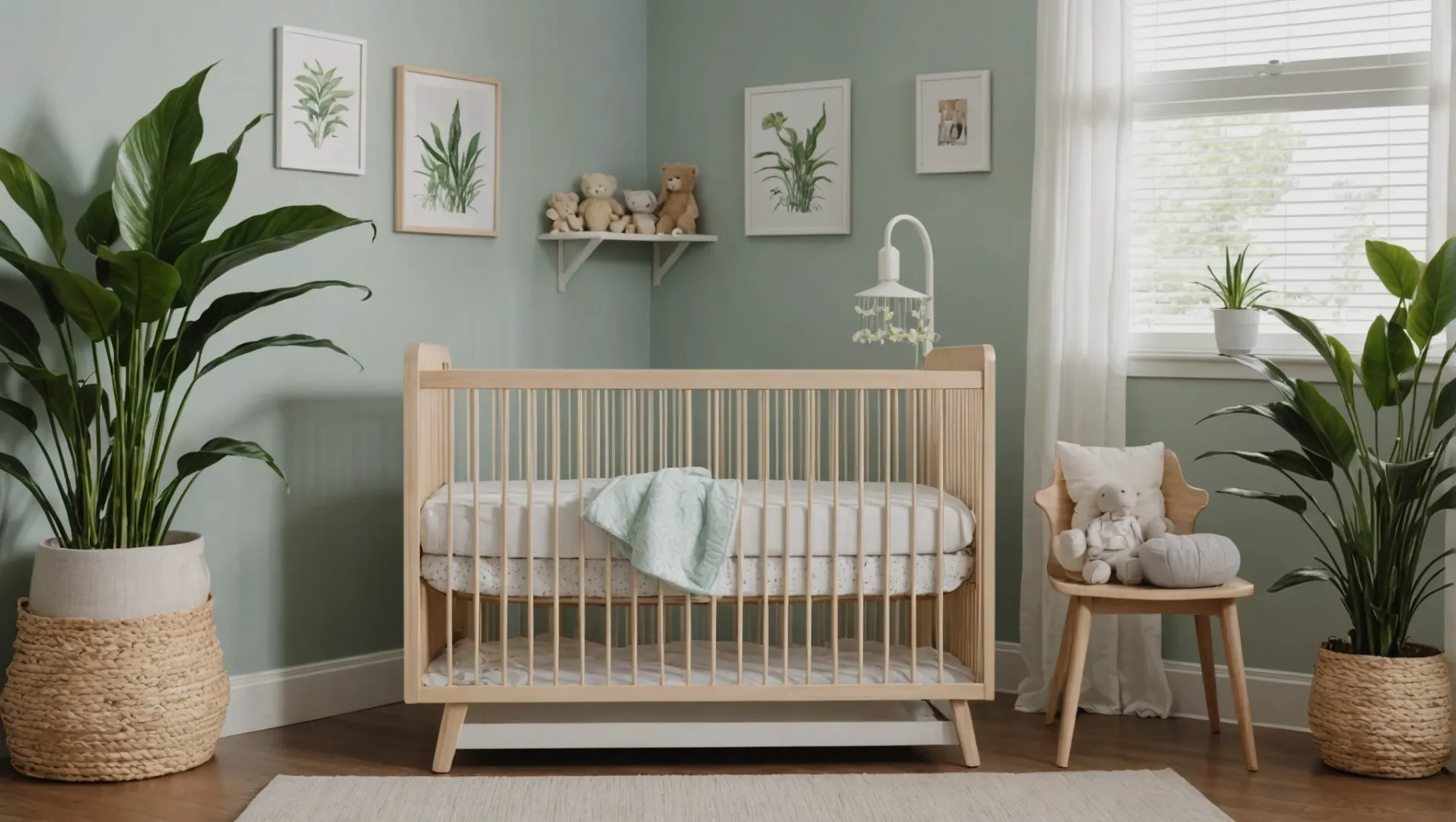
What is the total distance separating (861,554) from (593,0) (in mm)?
1940

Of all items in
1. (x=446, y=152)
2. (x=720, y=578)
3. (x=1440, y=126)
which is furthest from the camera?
(x=446, y=152)

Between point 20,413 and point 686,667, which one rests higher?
point 20,413

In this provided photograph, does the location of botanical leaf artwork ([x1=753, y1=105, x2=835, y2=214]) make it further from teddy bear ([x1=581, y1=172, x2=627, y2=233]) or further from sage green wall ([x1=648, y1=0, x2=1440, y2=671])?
teddy bear ([x1=581, y1=172, x2=627, y2=233])

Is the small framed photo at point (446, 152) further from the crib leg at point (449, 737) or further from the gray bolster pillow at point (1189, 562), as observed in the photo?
the gray bolster pillow at point (1189, 562)

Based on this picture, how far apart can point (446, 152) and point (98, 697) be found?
1.58m

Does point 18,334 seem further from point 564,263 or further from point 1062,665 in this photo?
point 1062,665

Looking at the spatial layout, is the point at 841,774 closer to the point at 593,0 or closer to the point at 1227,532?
the point at 1227,532

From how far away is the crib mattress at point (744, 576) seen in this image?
9.11ft

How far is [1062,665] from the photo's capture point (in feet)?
10.4

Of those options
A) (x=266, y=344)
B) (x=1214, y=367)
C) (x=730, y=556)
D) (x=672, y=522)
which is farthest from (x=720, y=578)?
(x=1214, y=367)

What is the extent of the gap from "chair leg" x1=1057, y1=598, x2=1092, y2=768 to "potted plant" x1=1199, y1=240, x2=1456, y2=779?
0.42 meters

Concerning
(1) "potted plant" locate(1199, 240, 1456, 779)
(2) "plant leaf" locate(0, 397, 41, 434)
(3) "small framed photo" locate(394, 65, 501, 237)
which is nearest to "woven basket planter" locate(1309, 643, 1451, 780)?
(1) "potted plant" locate(1199, 240, 1456, 779)

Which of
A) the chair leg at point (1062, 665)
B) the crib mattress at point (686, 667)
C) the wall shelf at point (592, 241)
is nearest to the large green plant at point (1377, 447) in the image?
the chair leg at point (1062, 665)

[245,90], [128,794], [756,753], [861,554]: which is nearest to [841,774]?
[756,753]
